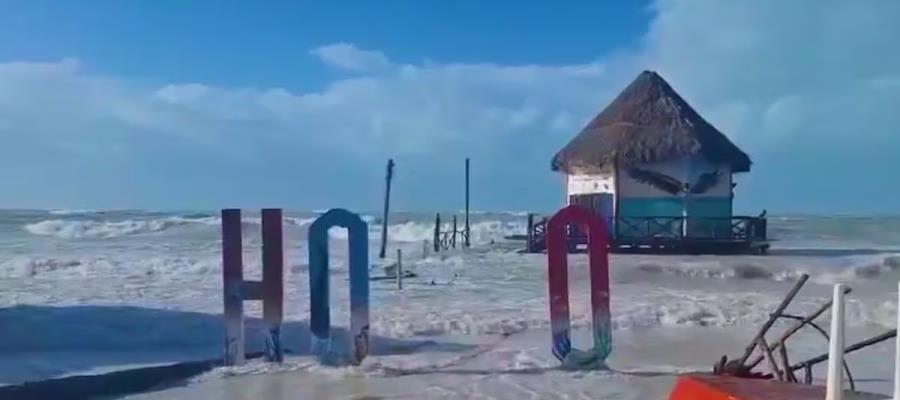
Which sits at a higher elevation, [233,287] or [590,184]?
[590,184]

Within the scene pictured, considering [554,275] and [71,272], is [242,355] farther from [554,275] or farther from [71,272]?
[71,272]

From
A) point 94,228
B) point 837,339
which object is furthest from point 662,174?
point 94,228

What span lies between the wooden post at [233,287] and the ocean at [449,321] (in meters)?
0.18

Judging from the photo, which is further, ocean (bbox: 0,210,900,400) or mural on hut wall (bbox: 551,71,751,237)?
mural on hut wall (bbox: 551,71,751,237)

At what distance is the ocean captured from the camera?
8.28m

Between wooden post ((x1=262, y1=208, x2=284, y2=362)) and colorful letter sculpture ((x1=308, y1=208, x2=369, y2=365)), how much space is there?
0.29 meters

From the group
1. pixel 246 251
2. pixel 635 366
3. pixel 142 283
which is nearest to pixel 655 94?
pixel 246 251

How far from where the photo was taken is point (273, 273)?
886 centimetres

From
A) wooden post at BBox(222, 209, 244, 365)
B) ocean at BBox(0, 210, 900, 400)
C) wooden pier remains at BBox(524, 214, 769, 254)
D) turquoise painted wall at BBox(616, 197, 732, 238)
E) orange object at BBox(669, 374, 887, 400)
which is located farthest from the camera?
turquoise painted wall at BBox(616, 197, 732, 238)

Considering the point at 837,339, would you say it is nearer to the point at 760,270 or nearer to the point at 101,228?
the point at 760,270

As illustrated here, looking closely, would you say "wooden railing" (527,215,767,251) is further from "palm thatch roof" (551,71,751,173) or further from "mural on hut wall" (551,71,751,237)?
"palm thatch roof" (551,71,751,173)

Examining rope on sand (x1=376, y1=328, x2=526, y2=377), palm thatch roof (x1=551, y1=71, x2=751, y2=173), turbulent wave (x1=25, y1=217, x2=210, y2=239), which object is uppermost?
palm thatch roof (x1=551, y1=71, x2=751, y2=173)

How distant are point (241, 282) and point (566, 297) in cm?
283

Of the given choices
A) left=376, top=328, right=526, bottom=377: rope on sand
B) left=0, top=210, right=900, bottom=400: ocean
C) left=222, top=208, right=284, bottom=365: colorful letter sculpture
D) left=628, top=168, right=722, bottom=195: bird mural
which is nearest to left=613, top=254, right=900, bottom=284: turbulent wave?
left=0, top=210, right=900, bottom=400: ocean
